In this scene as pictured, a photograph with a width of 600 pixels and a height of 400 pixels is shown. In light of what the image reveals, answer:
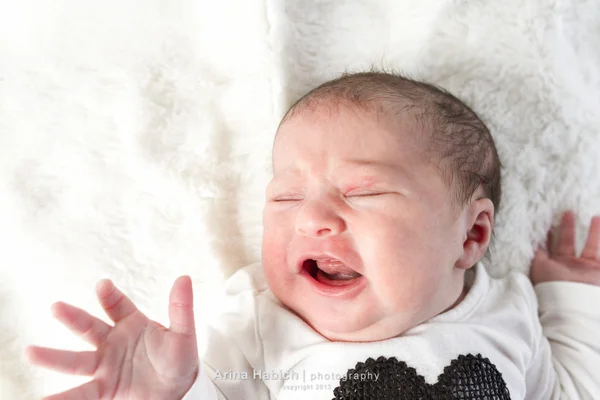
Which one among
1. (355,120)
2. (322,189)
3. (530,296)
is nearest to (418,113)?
(355,120)

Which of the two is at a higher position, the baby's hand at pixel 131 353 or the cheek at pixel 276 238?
the cheek at pixel 276 238

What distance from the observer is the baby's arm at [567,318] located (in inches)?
53.4

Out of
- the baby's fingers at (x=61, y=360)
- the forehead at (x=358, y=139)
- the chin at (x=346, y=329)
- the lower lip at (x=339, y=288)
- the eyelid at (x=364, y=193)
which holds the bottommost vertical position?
the chin at (x=346, y=329)

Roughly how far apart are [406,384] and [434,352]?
0.08 m

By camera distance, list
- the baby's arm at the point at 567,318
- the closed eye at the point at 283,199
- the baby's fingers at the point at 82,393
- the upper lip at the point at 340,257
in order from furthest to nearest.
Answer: the baby's arm at the point at 567,318 < the closed eye at the point at 283,199 < the upper lip at the point at 340,257 < the baby's fingers at the point at 82,393

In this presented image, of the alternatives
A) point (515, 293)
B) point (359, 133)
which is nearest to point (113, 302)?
point (359, 133)

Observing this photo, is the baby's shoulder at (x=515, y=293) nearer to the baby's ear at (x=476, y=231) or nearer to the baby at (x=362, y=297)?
the baby at (x=362, y=297)

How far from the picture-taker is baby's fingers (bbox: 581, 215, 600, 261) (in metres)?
1.48

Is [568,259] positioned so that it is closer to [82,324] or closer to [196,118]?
[196,118]

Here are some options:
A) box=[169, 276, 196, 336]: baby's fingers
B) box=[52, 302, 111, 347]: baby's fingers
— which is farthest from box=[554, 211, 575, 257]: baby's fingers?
box=[52, 302, 111, 347]: baby's fingers

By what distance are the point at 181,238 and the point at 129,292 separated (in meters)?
0.16

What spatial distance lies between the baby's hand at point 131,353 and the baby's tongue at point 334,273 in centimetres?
25

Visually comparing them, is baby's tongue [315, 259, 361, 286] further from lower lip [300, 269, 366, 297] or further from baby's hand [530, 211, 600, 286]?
baby's hand [530, 211, 600, 286]

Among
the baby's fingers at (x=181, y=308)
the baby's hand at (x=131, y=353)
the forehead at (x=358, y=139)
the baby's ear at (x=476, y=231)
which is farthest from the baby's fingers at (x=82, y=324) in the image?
the baby's ear at (x=476, y=231)
